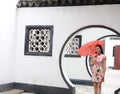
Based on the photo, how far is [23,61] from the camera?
10.9 metres

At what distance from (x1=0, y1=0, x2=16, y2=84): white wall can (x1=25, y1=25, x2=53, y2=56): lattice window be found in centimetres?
52

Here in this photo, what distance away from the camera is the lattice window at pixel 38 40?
35.1ft

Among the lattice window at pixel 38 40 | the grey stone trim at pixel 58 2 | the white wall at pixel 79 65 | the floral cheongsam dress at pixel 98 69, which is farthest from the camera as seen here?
the white wall at pixel 79 65

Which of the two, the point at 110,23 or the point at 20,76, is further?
the point at 20,76

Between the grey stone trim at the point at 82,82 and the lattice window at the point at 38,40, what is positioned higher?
the lattice window at the point at 38,40

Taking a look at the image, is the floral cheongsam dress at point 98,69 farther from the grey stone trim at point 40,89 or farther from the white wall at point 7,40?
the white wall at point 7,40

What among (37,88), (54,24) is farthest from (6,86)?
(54,24)

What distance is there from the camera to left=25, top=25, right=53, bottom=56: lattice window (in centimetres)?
1070

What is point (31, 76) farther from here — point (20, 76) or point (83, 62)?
point (83, 62)

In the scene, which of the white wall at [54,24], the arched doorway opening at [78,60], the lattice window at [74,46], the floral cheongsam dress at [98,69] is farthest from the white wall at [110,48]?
the floral cheongsam dress at [98,69]

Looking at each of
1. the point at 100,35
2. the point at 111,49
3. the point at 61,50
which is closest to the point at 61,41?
the point at 61,50

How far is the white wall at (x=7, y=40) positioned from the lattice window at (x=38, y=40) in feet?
1.70

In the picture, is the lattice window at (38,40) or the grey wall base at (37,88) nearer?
the grey wall base at (37,88)

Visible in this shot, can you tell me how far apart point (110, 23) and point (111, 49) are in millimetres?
18062
